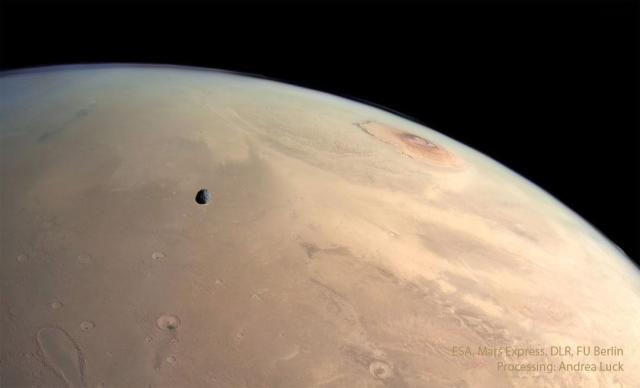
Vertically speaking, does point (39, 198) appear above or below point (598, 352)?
above

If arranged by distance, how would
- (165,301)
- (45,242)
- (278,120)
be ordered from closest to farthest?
(165,301)
(45,242)
(278,120)

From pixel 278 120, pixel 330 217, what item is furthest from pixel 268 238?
pixel 278 120

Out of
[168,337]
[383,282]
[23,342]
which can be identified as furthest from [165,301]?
[383,282]

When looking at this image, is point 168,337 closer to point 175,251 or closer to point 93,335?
point 93,335

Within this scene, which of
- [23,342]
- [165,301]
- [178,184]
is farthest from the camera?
[178,184]

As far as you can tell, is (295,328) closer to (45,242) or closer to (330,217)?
(330,217)

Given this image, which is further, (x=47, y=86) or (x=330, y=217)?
(x=47, y=86)
